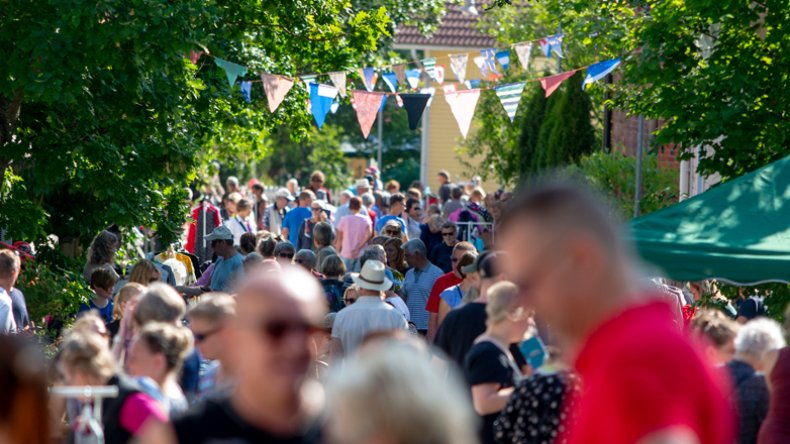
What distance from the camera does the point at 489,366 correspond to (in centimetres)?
565

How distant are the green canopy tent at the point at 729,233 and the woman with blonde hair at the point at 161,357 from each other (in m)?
4.43

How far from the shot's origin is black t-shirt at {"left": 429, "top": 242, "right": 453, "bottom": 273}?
14072 mm

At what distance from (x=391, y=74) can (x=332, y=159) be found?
77.2ft

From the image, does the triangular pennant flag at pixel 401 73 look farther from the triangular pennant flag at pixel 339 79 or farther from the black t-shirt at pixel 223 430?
the black t-shirt at pixel 223 430

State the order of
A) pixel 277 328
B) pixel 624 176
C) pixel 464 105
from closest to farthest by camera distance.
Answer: pixel 277 328 < pixel 464 105 < pixel 624 176

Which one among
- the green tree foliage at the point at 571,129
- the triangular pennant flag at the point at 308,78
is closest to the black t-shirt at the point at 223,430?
the triangular pennant flag at the point at 308,78

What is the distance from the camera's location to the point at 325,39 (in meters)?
14.2

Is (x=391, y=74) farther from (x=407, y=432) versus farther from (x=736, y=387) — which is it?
(x=407, y=432)

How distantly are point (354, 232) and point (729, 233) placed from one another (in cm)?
880

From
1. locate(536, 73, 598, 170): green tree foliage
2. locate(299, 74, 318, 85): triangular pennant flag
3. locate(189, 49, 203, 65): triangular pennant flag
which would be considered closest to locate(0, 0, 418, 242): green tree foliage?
locate(189, 49, 203, 65): triangular pennant flag

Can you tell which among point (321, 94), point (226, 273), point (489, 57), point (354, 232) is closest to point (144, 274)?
point (226, 273)

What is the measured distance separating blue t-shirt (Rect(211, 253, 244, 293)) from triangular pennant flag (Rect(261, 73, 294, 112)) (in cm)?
317

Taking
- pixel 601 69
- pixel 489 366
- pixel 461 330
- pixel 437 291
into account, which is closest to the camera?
pixel 489 366

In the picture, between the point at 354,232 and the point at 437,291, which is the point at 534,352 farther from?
the point at 354,232
